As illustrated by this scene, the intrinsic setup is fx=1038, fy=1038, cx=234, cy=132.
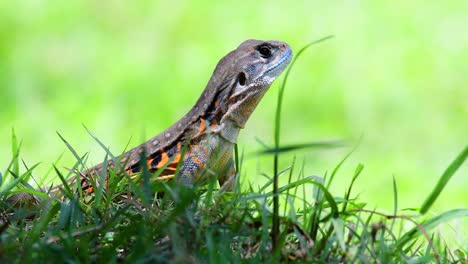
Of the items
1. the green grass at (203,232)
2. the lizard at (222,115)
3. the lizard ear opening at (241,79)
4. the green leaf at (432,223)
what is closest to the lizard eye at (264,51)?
the lizard at (222,115)

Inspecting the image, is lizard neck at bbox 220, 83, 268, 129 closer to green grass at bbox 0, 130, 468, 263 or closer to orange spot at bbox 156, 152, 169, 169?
orange spot at bbox 156, 152, 169, 169

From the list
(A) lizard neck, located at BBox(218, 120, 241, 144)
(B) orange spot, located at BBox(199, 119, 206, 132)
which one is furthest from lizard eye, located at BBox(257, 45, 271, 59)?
(B) orange spot, located at BBox(199, 119, 206, 132)

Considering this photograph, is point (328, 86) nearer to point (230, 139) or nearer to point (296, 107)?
point (296, 107)

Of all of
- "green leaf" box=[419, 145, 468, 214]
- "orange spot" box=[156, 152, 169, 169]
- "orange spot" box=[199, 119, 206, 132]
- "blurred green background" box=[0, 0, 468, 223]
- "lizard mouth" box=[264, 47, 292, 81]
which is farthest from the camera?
"blurred green background" box=[0, 0, 468, 223]

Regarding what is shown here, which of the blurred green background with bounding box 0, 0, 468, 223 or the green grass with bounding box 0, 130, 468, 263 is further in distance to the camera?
the blurred green background with bounding box 0, 0, 468, 223

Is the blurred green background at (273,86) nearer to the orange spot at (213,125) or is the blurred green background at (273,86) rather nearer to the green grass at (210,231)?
the orange spot at (213,125)

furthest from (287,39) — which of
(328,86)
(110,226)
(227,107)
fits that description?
(110,226)
